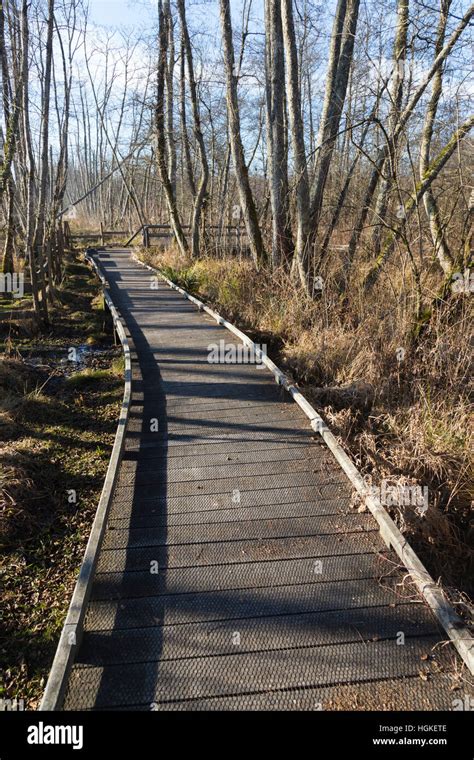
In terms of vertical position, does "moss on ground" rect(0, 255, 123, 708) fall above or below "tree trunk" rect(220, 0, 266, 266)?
below

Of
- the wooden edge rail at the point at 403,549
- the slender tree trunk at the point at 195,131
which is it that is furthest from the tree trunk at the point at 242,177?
the wooden edge rail at the point at 403,549

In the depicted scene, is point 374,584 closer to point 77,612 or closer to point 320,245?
point 77,612

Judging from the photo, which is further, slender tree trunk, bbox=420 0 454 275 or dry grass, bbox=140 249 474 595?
slender tree trunk, bbox=420 0 454 275

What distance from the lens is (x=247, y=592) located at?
10.1 ft

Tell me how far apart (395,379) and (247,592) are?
365 cm

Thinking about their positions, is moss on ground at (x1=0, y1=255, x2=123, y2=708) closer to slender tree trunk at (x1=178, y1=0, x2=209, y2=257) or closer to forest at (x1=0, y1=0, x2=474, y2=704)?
forest at (x1=0, y1=0, x2=474, y2=704)

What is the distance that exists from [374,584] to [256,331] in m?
5.91

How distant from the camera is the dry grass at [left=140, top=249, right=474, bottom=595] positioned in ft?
12.8

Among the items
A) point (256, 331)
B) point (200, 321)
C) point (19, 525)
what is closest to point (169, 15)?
point (200, 321)

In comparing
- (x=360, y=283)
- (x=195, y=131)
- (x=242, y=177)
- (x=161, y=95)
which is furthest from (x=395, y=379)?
(x=161, y=95)

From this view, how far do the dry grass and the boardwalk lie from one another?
54 centimetres

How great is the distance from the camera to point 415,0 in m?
6.22

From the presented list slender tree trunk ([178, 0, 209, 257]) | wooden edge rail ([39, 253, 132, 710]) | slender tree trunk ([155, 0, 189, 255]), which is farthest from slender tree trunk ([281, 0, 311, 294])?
slender tree trunk ([155, 0, 189, 255])

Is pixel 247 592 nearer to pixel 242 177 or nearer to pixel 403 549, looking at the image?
pixel 403 549
